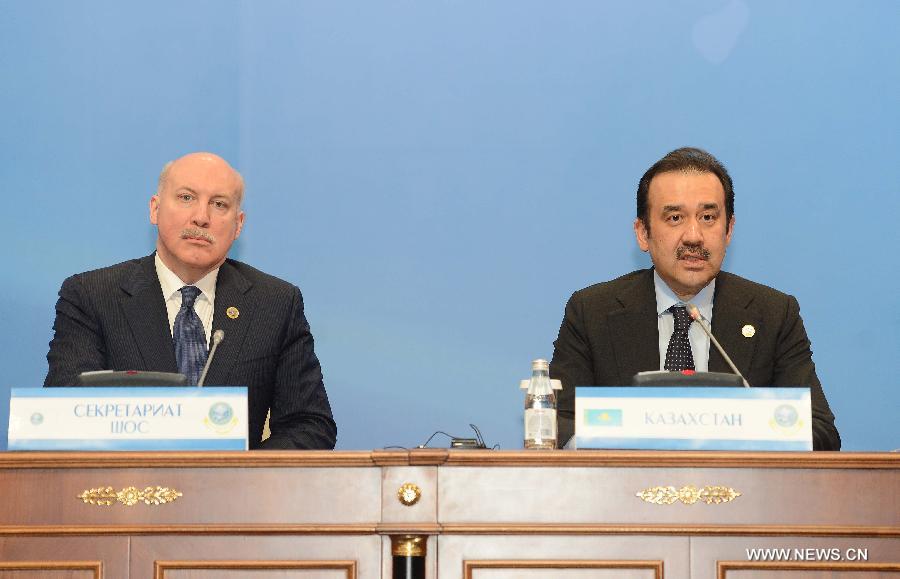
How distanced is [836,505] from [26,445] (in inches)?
65.6

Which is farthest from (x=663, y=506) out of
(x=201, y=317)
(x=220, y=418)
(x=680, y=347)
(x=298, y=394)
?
(x=201, y=317)

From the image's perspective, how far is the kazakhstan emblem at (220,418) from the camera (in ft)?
8.54

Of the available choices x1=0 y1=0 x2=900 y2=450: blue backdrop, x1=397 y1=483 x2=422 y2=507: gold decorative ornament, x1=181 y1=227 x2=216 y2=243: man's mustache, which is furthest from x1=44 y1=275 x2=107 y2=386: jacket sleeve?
x1=397 y1=483 x2=422 y2=507: gold decorative ornament

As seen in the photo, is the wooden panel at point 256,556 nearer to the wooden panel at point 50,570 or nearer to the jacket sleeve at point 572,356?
the wooden panel at point 50,570

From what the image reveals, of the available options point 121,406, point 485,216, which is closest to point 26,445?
point 121,406

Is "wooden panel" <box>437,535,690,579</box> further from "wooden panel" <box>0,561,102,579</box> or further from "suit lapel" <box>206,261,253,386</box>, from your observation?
Result: "suit lapel" <box>206,261,253,386</box>

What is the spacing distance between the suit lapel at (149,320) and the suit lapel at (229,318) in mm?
121

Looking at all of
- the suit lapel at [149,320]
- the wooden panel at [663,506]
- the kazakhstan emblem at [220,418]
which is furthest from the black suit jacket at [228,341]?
the wooden panel at [663,506]

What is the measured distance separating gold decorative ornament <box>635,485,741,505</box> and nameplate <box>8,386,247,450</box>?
0.84 metres

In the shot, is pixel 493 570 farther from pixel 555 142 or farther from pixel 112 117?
pixel 112 117

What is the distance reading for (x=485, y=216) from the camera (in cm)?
417

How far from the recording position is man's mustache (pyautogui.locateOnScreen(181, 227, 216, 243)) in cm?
354

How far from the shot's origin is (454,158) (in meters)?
4.20

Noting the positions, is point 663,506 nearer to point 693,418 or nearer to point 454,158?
point 693,418
